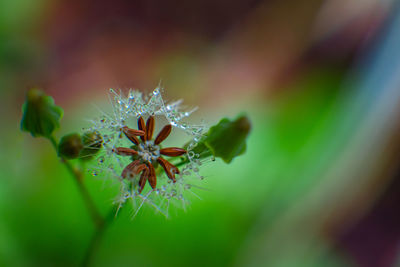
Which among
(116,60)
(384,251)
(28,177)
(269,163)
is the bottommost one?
(384,251)

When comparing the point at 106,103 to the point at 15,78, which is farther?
the point at 15,78

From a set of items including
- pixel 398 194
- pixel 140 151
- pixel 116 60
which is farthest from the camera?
pixel 116 60

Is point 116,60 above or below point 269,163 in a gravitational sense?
above

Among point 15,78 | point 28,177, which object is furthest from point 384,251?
point 15,78

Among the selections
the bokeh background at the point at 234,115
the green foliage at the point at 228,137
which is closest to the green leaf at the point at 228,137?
the green foliage at the point at 228,137

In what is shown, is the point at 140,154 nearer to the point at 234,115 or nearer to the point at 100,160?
the point at 100,160

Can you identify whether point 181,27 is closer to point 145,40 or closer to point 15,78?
point 145,40

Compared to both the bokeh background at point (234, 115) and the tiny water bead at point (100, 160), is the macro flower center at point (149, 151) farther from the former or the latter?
the bokeh background at point (234, 115)
